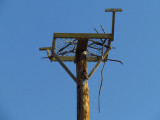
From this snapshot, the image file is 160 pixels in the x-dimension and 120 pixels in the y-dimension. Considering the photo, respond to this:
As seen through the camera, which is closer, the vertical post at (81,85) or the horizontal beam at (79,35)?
the vertical post at (81,85)

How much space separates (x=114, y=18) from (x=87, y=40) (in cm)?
81

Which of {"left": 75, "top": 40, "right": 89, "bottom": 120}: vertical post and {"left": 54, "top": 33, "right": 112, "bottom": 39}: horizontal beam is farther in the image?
{"left": 54, "top": 33, "right": 112, "bottom": 39}: horizontal beam

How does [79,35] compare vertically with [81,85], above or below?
above

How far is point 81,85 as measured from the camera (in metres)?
5.84

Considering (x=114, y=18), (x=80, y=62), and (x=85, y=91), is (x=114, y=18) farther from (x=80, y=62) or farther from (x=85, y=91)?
(x=85, y=91)

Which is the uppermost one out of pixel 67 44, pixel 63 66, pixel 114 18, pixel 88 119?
pixel 114 18

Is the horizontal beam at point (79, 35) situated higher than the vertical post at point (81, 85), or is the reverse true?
the horizontal beam at point (79, 35)

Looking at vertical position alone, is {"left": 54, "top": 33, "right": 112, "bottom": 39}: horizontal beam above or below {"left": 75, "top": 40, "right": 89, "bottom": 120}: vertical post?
above

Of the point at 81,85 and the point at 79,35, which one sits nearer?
the point at 81,85

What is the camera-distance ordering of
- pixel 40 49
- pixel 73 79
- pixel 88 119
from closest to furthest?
pixel 88 119 → pixel 73 79 → pixel 40 49

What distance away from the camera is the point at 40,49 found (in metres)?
7.33

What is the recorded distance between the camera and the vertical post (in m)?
5.54

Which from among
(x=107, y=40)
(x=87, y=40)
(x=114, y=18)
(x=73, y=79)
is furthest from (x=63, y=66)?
(x=114, y=18)

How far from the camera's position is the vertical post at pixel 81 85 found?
5.54m
